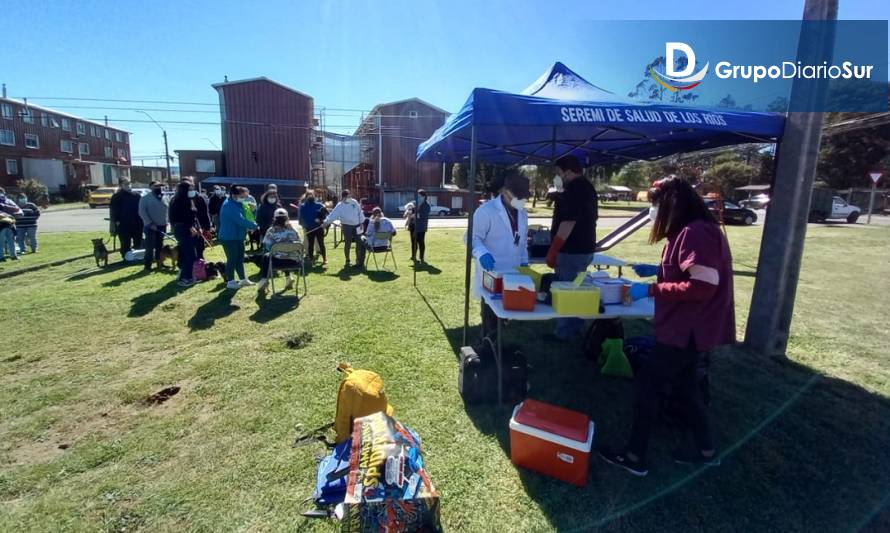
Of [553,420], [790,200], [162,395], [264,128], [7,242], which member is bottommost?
[162,395]

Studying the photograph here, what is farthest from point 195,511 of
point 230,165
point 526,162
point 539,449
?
point 230,165

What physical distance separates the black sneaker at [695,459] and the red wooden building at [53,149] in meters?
50.9

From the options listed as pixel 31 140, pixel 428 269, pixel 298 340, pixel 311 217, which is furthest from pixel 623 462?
pixel 31 140

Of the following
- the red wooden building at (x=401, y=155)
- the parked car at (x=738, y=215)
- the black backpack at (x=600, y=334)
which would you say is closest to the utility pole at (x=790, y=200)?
the black backpack at (x=600, y=334)

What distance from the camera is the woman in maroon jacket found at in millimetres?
2104

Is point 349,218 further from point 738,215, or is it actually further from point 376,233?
point 738,215

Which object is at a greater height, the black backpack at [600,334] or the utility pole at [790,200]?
the utility pole at [790,200]

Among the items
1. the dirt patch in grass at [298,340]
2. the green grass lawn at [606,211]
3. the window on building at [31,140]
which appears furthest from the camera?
the window on building at [31,140]

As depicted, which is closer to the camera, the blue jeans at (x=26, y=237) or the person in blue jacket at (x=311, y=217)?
the person in blue jacket at (x=311, y=217)

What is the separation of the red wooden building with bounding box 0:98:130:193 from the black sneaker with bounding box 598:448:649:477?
50500 millimetres

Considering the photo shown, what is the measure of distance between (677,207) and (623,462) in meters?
1.57

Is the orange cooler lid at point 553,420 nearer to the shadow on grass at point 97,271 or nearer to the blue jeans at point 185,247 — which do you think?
the blue jeans at point 185,247

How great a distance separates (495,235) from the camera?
3.64 meters

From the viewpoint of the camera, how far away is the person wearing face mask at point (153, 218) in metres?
7.37
